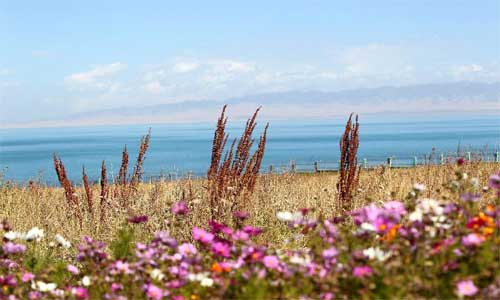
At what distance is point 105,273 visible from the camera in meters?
3.87

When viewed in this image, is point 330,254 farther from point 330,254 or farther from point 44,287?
point 44,287

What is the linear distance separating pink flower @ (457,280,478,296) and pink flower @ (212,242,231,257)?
1.33 meters

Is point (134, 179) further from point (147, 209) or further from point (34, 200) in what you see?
point (34, 200)

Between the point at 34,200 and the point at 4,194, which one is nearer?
the point at 34,200

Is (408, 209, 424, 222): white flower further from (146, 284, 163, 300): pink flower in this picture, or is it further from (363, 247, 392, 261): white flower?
(146, 284, 163, 300): pink flower

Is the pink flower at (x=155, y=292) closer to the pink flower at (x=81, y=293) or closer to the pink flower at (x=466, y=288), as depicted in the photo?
the pink flower at (x=81, y=293)

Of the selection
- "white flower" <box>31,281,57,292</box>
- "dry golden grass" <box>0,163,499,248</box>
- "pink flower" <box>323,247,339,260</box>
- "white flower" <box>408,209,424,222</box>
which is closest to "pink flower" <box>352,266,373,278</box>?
"pink flower" <box>323,247,339,260</box>

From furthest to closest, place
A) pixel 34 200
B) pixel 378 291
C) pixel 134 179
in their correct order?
pixel 34 200 < pixel 134 179 < pixel 378 291

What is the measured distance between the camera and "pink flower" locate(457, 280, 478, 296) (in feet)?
9.73

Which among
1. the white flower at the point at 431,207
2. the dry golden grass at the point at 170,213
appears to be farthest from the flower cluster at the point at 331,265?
the dry golden grass at the point at 170,213

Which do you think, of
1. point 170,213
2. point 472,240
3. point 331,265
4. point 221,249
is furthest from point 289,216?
point 170,213

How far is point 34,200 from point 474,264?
8.66 meters

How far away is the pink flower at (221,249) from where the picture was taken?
381 centimetres

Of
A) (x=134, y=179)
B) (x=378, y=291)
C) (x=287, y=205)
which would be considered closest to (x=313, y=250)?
(x=378, y=291)
